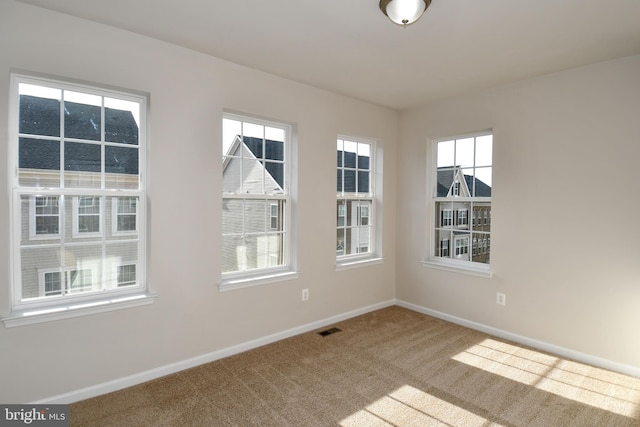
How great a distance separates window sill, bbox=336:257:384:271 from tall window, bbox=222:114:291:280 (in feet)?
2.50

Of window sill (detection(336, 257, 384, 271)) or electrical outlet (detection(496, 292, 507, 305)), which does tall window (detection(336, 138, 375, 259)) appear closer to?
window sill (detection(336, 257, 384, 271))

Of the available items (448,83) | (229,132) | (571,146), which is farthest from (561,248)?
(229,132)

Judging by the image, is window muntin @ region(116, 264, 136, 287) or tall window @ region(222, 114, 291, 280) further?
tall window @ region(222, 114, 291, 280)

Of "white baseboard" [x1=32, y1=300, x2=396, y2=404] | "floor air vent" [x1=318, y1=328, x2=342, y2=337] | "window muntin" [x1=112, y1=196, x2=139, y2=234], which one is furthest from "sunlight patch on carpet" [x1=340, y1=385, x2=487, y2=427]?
"window muntin" [x1=112, y1=196, x2=139, y2=234]

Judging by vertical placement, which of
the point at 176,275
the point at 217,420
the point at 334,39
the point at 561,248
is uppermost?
the point at 334,39

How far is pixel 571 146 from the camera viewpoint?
3156mm

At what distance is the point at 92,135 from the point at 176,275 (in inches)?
49.0

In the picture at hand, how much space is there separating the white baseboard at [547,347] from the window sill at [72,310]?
3294mm

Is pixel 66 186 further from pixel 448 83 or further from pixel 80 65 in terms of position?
pixel 448 83

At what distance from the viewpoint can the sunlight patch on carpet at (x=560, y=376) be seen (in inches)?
97.7

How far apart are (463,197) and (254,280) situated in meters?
2.62

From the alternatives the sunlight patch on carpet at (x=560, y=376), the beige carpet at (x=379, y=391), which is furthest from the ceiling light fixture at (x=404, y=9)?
the sunlight patch on carpet at (x=560, y=376)

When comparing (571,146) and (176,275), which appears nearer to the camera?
(176,275)

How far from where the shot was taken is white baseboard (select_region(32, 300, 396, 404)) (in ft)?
7.76
